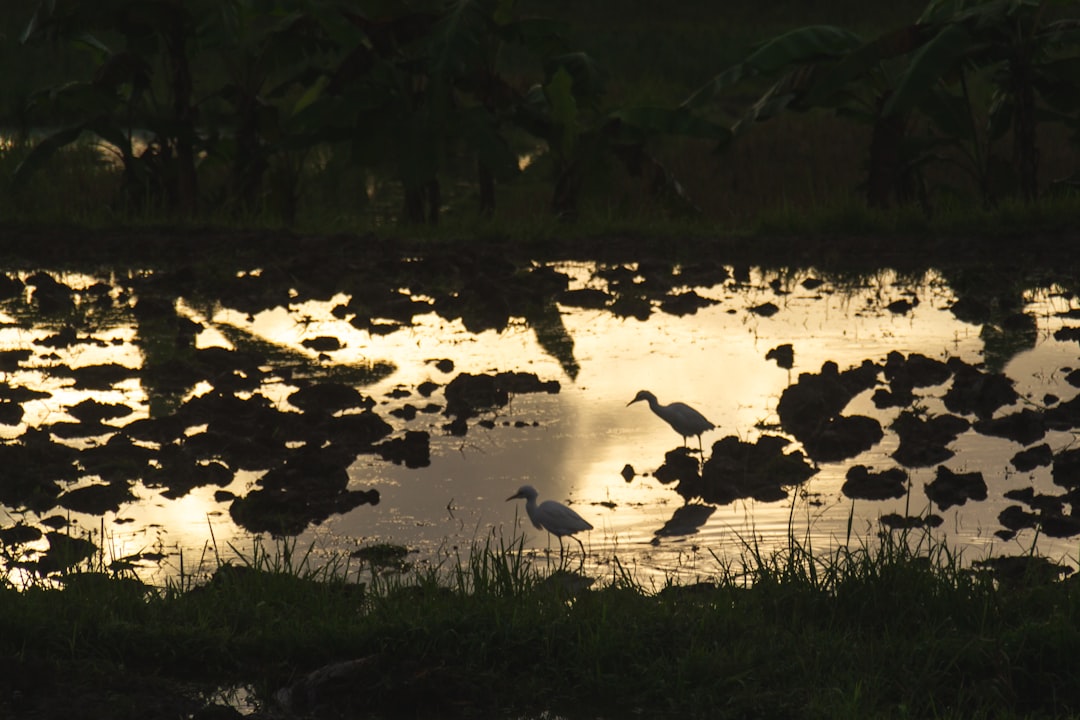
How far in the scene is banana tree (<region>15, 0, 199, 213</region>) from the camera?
11.5 m

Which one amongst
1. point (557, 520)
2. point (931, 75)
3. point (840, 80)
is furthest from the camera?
point (840, 80)

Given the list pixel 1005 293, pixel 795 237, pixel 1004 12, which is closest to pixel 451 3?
pixel 795 237

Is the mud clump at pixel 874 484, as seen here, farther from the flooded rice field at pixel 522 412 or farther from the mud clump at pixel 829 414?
the mud clump at pixel 829 414

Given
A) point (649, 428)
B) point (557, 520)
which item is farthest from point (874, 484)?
point (557, 520)

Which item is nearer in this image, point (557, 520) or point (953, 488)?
point (557, 520)

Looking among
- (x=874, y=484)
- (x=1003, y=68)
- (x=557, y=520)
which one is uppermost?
(x=1003, y=68)

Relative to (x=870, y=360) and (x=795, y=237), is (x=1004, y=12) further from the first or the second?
(x=870, y=360)

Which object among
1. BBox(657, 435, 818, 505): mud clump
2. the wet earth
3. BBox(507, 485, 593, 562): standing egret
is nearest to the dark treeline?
the wet earth

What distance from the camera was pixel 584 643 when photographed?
4.07m

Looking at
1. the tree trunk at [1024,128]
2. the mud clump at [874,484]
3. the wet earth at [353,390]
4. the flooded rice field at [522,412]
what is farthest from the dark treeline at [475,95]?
the mud clump at [874,484]

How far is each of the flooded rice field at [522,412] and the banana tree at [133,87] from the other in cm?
183

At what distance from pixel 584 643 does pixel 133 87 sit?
353 inches

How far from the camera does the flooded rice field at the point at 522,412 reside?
17.8 ft

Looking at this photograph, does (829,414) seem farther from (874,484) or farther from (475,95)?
(475,95)
